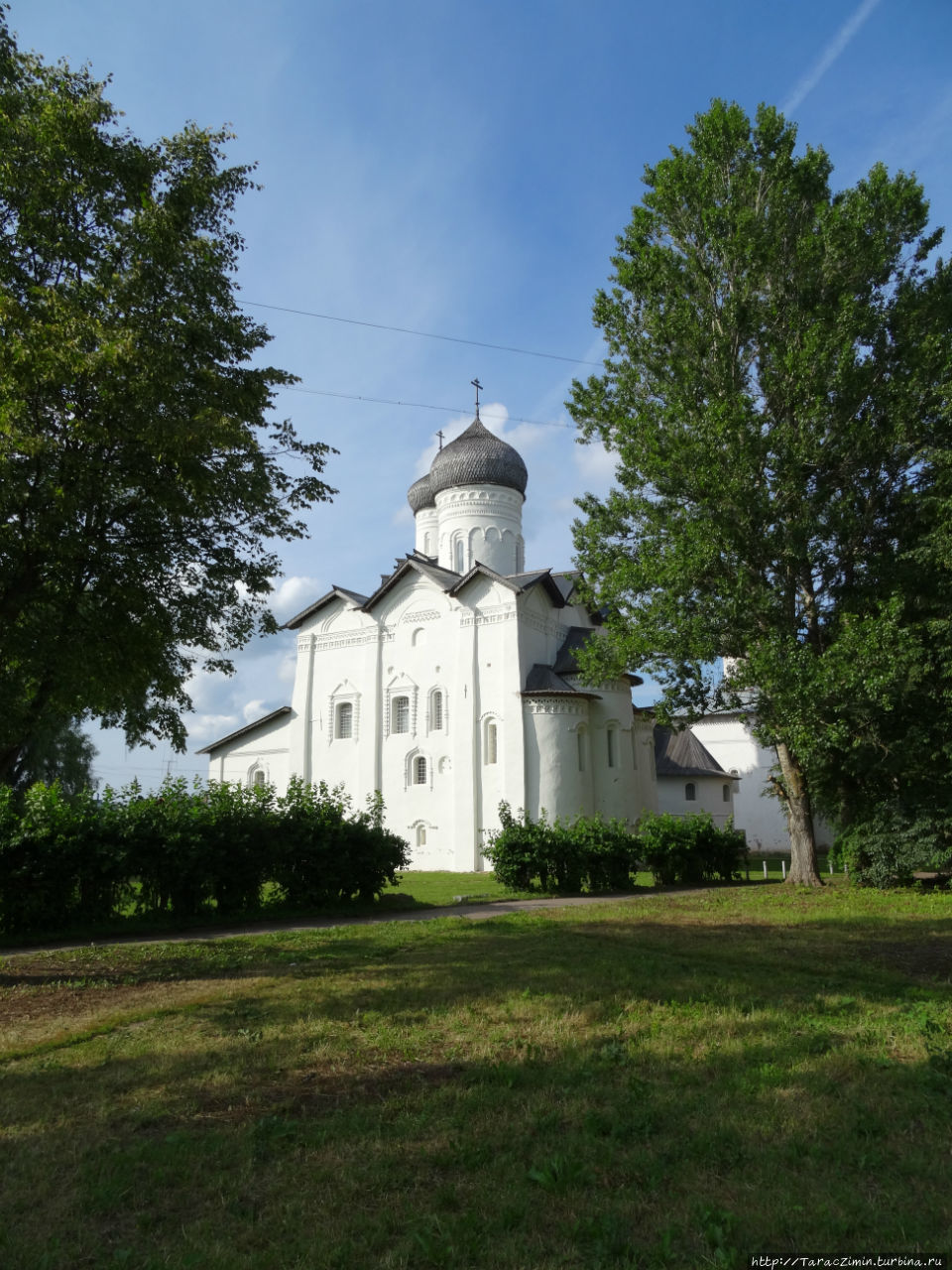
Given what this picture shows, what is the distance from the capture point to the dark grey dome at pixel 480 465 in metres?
37.3

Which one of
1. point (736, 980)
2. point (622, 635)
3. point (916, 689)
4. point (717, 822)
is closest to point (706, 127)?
point (622, 635)

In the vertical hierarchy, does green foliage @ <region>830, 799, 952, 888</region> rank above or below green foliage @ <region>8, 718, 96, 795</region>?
below

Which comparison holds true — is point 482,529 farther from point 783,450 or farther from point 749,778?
point 783,450

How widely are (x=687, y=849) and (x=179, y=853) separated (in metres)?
12.1

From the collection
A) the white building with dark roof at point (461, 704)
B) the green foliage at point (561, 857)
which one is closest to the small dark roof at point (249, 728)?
the white building with dark roof at point (461, 704)

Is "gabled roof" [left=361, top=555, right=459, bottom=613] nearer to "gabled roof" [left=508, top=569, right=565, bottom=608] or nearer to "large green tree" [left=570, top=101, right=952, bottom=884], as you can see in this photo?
"gabled roof" [left=508, top=569, right=565, bottom=608]

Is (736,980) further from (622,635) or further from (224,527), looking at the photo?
(622,635)

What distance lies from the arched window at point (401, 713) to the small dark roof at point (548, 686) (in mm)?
5212

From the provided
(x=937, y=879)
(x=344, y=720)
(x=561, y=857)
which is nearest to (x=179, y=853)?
(x=561, y=857)

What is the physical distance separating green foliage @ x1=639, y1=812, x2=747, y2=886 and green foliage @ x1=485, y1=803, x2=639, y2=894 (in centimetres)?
111

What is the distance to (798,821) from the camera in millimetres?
19641

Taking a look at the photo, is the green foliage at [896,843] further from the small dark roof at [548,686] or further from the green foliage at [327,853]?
the small dark roof at [548,686]

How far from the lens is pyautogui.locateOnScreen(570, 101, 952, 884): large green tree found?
55.8ft

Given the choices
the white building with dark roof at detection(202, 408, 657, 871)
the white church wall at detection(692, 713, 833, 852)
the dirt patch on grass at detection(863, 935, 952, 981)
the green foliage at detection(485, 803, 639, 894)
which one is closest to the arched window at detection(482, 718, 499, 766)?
the white building with dark roof at detection(202, 408, 657, 871)
